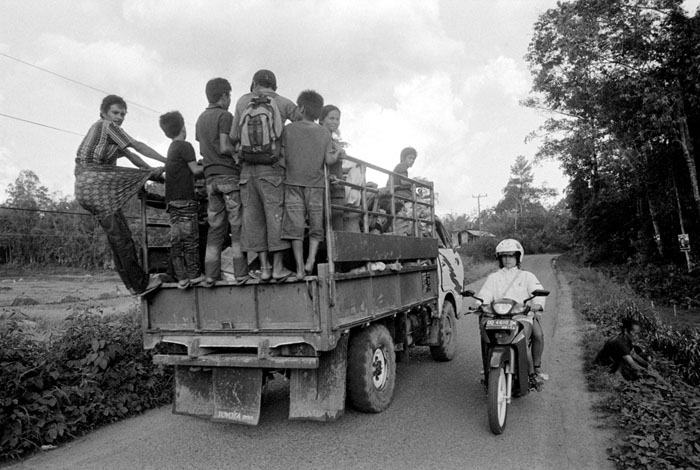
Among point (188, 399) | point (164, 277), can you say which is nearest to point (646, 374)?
point (188, 399)

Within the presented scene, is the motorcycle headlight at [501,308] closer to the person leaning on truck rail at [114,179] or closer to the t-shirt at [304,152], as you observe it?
the t-shirt at [304,152]

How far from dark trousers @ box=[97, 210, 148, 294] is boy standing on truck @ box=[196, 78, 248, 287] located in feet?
2.40

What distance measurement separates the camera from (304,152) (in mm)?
4488

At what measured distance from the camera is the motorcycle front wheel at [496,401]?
4215 millimetres

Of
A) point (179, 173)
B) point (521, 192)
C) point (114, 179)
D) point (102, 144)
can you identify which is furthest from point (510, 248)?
point (521, 192)

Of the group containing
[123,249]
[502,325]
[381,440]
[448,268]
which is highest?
[123,249]

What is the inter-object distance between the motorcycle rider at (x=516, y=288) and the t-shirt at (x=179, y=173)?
3079 millimetres

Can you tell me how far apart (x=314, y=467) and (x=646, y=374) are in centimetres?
394

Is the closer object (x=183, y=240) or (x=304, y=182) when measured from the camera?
(x=304, y=182)

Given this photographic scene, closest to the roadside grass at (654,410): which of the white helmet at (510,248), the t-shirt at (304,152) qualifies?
the white helmet at (510,248)

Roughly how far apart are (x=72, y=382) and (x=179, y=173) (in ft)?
8.16

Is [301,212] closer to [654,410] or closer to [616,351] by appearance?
[654,410]

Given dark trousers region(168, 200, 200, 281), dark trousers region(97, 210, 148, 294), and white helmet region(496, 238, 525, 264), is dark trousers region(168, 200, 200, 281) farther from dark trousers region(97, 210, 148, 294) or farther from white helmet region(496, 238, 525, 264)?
white helmet region(496, 238, 525, 264)

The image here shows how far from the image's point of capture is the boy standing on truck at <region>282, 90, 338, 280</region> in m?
4.32
